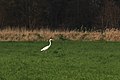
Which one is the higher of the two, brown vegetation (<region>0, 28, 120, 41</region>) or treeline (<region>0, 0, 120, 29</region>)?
treeline (<region>0, 0, 120, 29</region>)

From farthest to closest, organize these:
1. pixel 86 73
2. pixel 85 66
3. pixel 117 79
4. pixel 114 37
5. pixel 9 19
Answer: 1. pixel 9 19
2. pixel 114 37
3. pixel 85 66
4. pixel 86 73
5. pixel 117 79

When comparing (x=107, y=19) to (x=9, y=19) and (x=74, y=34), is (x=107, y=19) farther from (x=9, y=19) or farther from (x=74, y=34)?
(x=74, y=34)

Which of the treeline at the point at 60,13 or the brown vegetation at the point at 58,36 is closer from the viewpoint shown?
the brown vegetation at the point at 58,36

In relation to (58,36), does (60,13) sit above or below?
above

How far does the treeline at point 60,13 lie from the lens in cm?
5234

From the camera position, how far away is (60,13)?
184 feet

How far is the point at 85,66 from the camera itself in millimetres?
14102

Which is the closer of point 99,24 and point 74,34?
point 74,34

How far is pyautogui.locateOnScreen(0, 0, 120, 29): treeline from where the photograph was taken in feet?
172

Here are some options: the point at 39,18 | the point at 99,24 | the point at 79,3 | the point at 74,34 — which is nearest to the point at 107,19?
the point at 99,24

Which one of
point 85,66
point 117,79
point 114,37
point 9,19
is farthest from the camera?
point 9,19

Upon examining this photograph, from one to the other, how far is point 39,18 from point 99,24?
7897mm

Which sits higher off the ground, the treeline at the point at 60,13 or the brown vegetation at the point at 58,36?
the treeline at the point at 60,13

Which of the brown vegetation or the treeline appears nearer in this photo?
the brown vegetation
